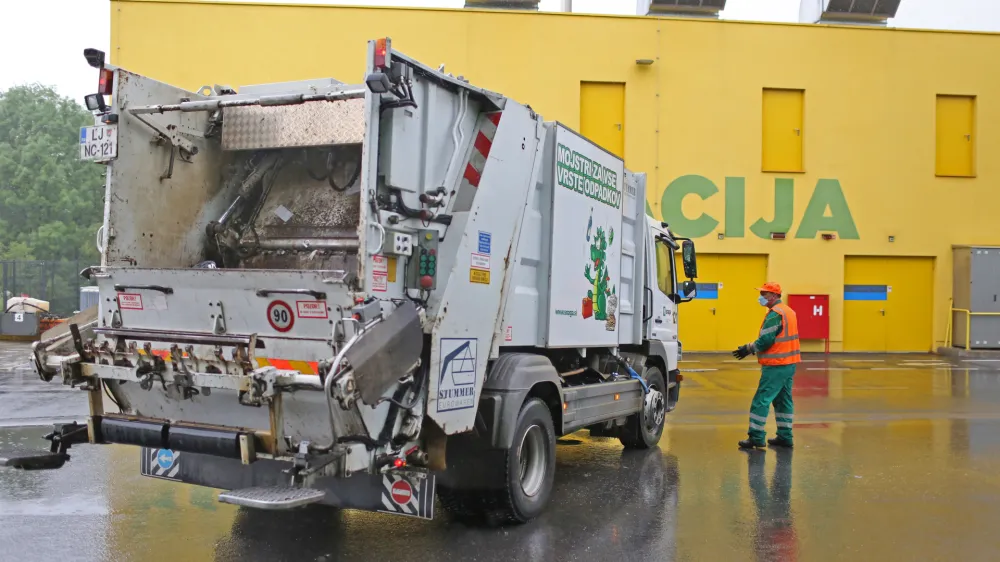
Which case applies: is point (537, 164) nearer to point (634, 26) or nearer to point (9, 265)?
point (634, 26)

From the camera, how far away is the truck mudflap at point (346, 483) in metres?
4.60

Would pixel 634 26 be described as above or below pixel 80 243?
above

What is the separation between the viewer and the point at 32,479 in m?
6.52

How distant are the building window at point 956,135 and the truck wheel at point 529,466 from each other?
2013cm

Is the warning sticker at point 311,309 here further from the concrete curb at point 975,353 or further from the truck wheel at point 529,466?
the concrete curb at point 975,353

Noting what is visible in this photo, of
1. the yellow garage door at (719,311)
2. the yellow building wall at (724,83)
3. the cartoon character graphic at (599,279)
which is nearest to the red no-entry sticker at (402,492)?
the cartoon character graphic at (599,279)

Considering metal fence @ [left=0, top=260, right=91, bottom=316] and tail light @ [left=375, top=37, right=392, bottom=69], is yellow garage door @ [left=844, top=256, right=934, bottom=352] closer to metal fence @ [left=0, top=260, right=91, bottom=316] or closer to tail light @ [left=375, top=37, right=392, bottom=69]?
tail light @ [left=375, top=37, right=392, bottom=69]

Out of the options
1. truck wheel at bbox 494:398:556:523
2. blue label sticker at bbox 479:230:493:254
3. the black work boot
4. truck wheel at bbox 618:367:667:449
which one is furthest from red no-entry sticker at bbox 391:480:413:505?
the black work boot

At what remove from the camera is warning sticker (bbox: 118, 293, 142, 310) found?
4957 millimetres

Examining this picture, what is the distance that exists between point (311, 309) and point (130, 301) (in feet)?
4.45

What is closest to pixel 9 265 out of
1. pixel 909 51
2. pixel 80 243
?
pixel 80 243

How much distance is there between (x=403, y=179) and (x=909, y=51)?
21.3 meters

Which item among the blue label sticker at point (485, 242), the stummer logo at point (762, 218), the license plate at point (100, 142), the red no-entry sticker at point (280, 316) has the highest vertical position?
the stummer logo at point (762, 218)

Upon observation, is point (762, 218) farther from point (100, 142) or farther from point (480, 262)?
point (100, 142)
